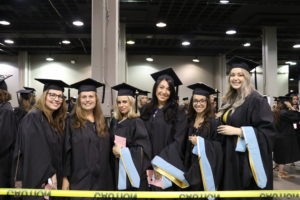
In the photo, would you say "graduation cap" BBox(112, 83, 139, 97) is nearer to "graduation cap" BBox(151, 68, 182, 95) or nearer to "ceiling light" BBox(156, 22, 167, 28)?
"graduation cap" BBox(151, 68, 182, 95)

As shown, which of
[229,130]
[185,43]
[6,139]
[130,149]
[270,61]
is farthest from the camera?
[185,43]

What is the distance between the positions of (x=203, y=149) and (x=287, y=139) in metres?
5.44

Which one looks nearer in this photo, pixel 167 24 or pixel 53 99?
pixel 53 99

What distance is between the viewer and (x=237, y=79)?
2861 mm

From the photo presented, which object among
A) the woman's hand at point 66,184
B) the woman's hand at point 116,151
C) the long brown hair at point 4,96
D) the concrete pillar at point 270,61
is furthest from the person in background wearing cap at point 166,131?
the concrete pillar at point 270,61

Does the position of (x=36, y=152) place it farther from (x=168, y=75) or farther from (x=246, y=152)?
(x=246, y=152)

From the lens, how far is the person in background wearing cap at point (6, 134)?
3.18 meters

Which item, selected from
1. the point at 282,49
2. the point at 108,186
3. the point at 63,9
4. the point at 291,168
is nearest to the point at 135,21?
the point at 63,9

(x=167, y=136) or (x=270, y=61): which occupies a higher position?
(x=270, y=61)

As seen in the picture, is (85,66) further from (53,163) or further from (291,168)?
(53,163)

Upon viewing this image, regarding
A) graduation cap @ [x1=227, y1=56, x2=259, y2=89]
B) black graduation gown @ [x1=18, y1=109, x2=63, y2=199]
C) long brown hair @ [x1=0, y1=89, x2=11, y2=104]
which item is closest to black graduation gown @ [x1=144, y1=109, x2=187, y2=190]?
graduation cap @ [x1=227, y1=56, x2=259, y2=89]

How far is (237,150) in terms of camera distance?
263 cm

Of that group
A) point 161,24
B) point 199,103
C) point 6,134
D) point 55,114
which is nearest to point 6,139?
point 6,134

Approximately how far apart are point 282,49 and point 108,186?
1309 centimetres
